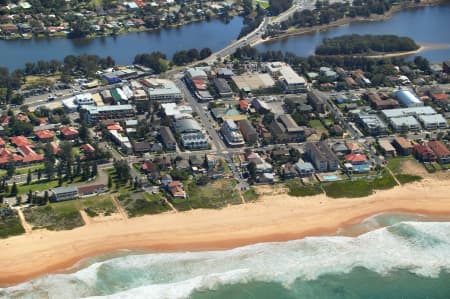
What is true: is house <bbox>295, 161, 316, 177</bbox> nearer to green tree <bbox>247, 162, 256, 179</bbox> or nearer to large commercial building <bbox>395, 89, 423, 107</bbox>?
green tree <bbox>247, 162, 256, 179</bbox>

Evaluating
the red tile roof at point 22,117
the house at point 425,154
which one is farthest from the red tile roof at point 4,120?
the house at point 425,154

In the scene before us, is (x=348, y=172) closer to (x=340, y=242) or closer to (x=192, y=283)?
(x=340, y=242)

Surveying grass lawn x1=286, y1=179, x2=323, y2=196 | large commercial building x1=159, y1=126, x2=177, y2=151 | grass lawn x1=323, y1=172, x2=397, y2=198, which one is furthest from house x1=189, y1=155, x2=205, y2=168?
grass lawn x1=323, y1=172, x2=397, y2=198

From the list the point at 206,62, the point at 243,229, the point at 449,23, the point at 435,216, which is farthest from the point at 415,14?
the point at 243,229

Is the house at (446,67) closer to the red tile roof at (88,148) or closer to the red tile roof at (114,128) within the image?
the red tile roof at (114,128)

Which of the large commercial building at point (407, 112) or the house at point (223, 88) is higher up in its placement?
the house at point (223, 88)
